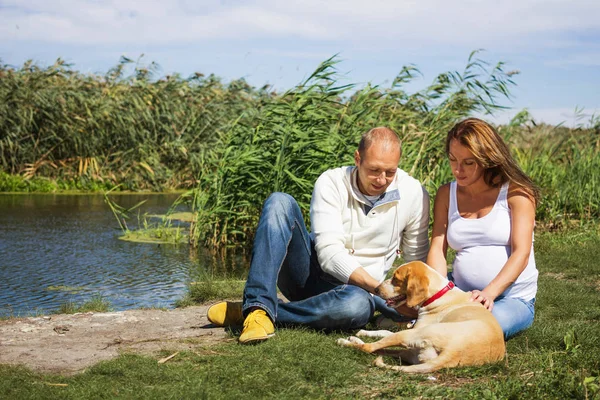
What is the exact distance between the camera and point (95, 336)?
4.27 meters

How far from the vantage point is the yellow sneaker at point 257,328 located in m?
3.81

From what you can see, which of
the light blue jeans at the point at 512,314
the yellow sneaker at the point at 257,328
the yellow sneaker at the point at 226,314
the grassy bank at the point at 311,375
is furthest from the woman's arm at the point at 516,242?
the yellow sneaker at the point at 226,314

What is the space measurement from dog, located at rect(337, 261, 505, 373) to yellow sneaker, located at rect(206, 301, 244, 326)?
0.81 m

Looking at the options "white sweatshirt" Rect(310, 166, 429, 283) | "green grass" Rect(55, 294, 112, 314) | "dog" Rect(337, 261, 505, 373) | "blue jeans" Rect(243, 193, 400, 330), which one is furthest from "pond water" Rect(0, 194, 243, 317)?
"dog" Rect(337, 261, 505, 373)

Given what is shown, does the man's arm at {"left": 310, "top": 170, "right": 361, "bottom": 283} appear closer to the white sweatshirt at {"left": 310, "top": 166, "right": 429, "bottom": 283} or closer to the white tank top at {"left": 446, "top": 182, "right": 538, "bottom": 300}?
the white sweatshirt at {"left": 310, "top": 166, "right": 429, "bottom": 283}

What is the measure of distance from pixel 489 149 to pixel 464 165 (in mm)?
178

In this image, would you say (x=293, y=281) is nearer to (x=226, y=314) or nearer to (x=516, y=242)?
(x=226, y=314)

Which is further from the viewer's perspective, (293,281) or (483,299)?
(293,281)

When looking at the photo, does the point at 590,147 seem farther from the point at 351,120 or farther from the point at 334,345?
the point at 334,345

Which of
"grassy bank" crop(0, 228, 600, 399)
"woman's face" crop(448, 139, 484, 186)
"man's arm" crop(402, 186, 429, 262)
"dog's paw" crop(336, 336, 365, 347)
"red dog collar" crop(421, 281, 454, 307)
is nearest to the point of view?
"grassy bank" crop(0, 228, 600, 399)

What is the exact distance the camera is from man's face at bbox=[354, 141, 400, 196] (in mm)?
4027

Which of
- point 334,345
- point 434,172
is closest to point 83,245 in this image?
point 434,172

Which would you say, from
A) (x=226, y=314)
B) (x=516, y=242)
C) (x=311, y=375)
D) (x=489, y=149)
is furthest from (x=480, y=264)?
(x=226, y=314)

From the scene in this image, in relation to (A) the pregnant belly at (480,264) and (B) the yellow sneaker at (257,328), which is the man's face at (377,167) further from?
(B) the yellow sneaker at (257,328)
